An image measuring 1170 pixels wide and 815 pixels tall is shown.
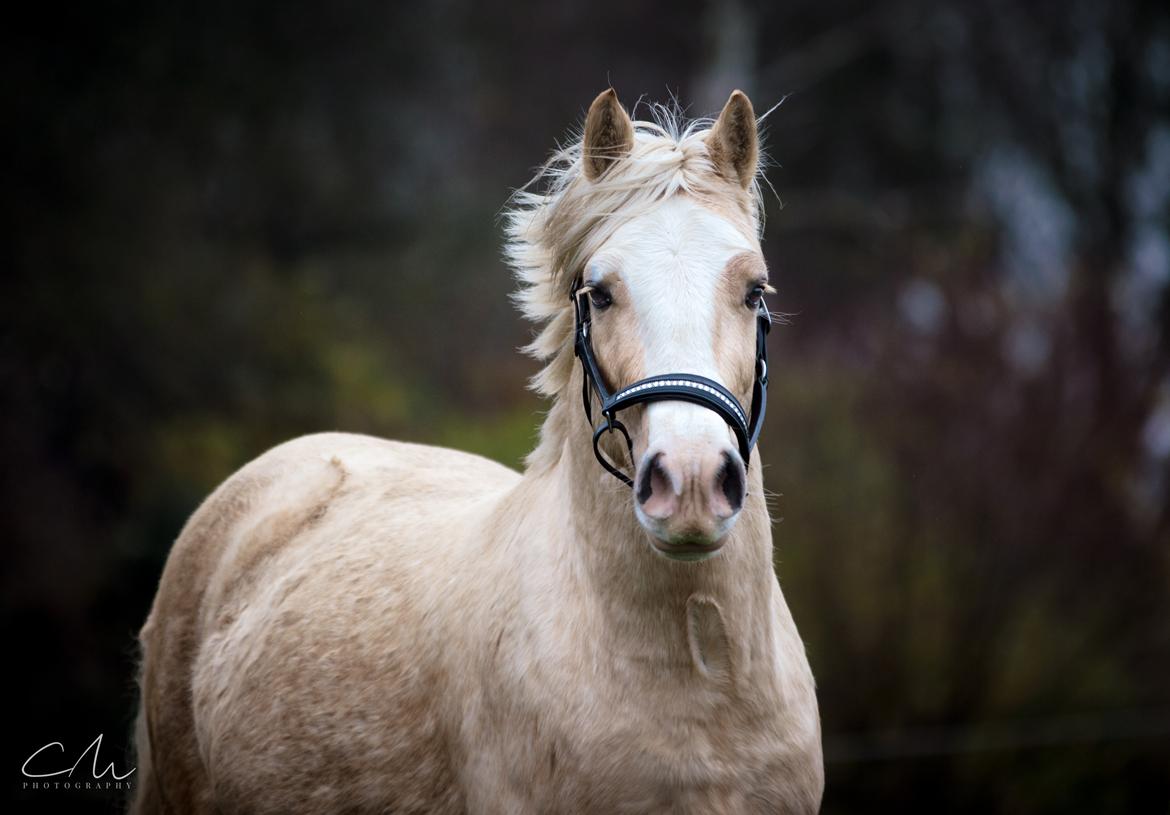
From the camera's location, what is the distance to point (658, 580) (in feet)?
9.18

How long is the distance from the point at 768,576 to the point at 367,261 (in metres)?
11.8

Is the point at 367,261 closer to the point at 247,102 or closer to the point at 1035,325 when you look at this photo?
the point at 247,102

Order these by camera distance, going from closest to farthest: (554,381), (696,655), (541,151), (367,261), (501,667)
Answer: (696,655)
(501,667)
(554,381)
(367,261)
(541,151)

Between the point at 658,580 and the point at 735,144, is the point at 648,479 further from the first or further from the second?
the point at 735,144

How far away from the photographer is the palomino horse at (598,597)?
2.66 m

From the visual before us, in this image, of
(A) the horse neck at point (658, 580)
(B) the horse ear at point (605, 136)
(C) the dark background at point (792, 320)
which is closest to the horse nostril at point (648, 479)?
(A) the horse neck at point (658, 580)

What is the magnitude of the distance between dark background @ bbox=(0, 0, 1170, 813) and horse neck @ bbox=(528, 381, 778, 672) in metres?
6.22

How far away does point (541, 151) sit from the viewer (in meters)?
16.7

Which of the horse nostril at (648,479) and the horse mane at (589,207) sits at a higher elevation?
the horse mane at (589,207)

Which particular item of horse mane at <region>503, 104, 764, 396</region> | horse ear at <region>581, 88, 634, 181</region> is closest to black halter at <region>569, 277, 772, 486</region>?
horse mane at <region>503, 104, 764, 396</region>

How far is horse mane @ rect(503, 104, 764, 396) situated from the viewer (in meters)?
2.94

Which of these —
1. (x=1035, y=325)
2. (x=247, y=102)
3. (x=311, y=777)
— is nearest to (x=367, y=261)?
(x=247, y=102)

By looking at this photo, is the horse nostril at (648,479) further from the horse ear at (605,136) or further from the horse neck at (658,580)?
the horse ear at (605,136)

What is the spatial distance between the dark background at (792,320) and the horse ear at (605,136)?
644 cm
